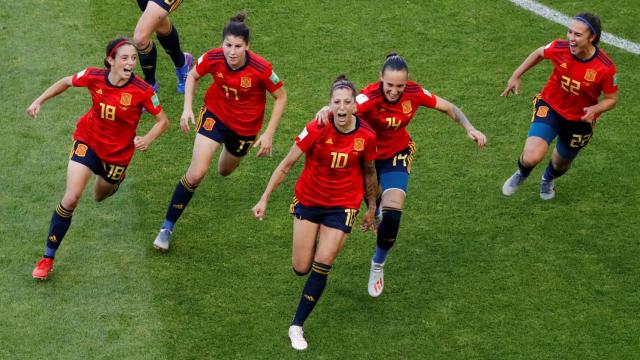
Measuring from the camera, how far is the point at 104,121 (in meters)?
10.3

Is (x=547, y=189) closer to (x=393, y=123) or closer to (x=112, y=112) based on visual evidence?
(x=393, y=123)

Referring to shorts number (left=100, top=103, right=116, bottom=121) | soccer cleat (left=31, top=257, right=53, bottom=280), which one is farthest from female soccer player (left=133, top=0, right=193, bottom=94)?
soccer cleat (left=31, top=257, right=53, bottom=280)

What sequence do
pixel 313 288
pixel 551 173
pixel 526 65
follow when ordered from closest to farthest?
pixel 313 288 < pixel 526 65 < pixel 551 173

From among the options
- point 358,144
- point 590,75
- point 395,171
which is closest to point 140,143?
point 358,144

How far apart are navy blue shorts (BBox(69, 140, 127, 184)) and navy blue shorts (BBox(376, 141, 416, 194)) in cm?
251

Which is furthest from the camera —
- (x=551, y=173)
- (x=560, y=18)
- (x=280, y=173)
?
(x=560, y=18)

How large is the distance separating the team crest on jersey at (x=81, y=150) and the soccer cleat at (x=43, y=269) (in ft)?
3.45

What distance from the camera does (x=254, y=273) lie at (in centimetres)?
1062

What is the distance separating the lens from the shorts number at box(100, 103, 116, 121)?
10141mm

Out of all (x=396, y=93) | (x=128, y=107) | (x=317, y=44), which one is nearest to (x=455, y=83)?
(x=317, y=44)

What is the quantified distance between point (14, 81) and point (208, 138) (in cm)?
366

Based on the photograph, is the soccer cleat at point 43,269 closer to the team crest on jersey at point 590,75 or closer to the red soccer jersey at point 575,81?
the red soccer jersey at point 575,81

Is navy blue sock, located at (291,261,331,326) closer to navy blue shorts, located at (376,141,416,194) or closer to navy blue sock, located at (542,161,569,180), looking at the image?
navy blue shorts, located at (376,141,416,194)

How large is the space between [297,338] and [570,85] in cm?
385
